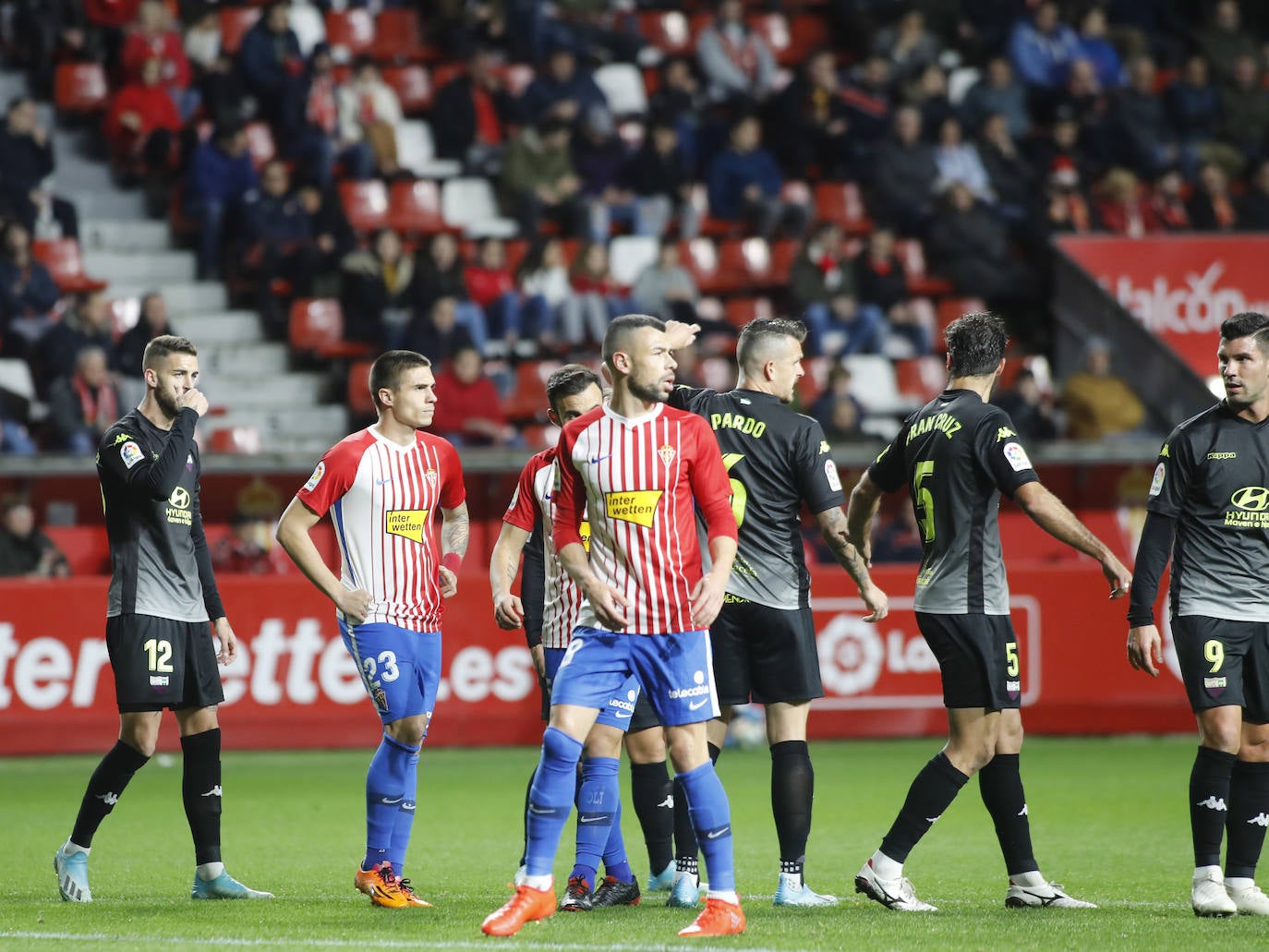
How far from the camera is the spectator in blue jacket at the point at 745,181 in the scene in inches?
770

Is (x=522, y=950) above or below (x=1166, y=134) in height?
below

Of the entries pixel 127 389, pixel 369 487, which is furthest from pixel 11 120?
pixel 369 487

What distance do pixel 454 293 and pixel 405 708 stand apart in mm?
10596

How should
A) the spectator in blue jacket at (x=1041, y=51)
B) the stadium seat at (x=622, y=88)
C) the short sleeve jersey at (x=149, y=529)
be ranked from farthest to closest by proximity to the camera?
the spectator in blue jacket at (x=1041, y=51), the stadium seat at (x=622, y=88), the short sleeve jersey at (x=149, y=529)

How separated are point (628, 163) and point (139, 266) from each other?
216 inches

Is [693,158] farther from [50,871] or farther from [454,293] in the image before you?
[50,871]

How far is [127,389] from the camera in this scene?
15.3 metres

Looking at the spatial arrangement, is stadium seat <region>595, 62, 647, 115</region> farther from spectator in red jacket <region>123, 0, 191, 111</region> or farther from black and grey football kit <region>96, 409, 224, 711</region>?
black and grey football kit <region>96, 409, 224, 711</region>

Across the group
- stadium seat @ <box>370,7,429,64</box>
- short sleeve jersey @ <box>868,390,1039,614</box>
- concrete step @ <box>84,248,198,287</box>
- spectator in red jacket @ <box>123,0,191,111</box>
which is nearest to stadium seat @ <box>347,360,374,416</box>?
concrete step @ <box>84,248,198,287</box>

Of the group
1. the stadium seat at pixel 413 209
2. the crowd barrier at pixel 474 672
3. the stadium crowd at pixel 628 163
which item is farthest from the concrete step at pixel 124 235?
the crowd barrier at pixel 474 672

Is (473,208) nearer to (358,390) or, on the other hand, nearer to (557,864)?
(358,390)

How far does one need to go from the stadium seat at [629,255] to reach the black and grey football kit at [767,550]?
39.2 ft

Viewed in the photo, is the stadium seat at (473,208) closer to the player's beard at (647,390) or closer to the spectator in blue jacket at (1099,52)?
the spectator in blue jacket at (1099,52)

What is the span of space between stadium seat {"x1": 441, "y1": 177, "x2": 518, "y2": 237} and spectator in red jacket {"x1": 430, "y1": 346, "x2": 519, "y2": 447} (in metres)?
3.38
